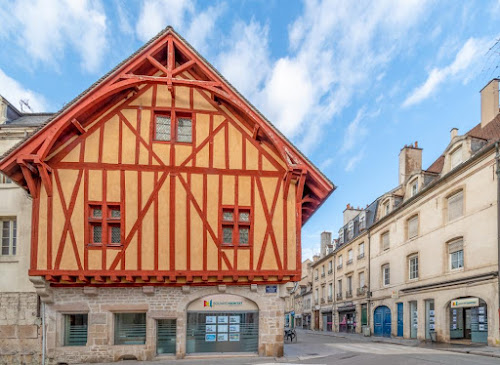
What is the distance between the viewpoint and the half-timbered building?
11195 mm

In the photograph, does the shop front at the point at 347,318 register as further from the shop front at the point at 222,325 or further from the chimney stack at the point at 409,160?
the shop front at the point at 222,325

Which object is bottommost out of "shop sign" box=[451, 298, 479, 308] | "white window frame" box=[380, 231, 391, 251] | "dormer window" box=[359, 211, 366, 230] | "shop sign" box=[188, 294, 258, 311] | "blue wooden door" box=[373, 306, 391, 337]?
"blue wooden door" box=[373, 306, 391, 337]

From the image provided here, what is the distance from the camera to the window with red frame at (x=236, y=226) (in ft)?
38.8

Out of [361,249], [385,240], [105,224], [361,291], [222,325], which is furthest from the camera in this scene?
[361,249]

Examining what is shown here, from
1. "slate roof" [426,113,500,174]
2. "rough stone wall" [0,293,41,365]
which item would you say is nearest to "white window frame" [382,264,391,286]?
"slate roof" [426,113,500,174]

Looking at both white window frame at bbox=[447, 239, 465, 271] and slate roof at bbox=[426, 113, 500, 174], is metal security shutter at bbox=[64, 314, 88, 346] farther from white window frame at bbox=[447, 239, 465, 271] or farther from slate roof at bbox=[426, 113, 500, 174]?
slate roof at bbox=[426, 113, 500, 174]

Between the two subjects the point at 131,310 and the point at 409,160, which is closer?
the point at 131,310

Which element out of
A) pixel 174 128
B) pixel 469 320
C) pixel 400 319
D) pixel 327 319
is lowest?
pixel 327 319

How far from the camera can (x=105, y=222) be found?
11367 millimetres

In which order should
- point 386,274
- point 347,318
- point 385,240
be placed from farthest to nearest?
point 347,318
point 385,240
point 386,274

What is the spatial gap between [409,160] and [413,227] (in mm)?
5161

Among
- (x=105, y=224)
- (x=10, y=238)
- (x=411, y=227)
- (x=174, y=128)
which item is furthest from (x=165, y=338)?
(x=411, y=227)

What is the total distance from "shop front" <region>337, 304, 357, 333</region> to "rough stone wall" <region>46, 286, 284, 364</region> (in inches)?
A: 751

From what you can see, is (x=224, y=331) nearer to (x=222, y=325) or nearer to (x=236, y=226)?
(x=222, y=325)
